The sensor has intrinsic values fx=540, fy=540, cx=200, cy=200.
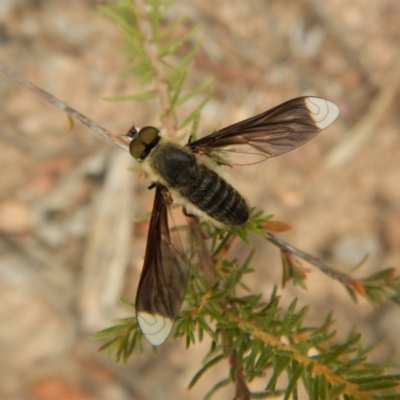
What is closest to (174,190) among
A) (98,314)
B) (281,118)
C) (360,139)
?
(281,118)

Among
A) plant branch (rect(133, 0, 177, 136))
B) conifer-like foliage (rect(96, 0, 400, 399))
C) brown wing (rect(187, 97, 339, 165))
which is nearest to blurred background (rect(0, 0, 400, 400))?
plant branch (rect(133, 0, 177, 136))

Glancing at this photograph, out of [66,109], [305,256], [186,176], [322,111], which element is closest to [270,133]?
[322,111]

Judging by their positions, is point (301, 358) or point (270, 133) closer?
point (301, 358)

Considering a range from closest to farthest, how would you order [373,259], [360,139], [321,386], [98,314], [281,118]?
[321,386] < [281,118] < [98,314] < [373,259] < [360,139]

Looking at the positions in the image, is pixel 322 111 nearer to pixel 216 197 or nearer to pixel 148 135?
pixel 216 197

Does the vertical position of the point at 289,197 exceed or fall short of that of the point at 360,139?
it falls short

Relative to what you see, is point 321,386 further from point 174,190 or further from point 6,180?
point 6,180

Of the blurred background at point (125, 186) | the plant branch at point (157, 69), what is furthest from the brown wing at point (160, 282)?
the blurred background at point (125, 186)
